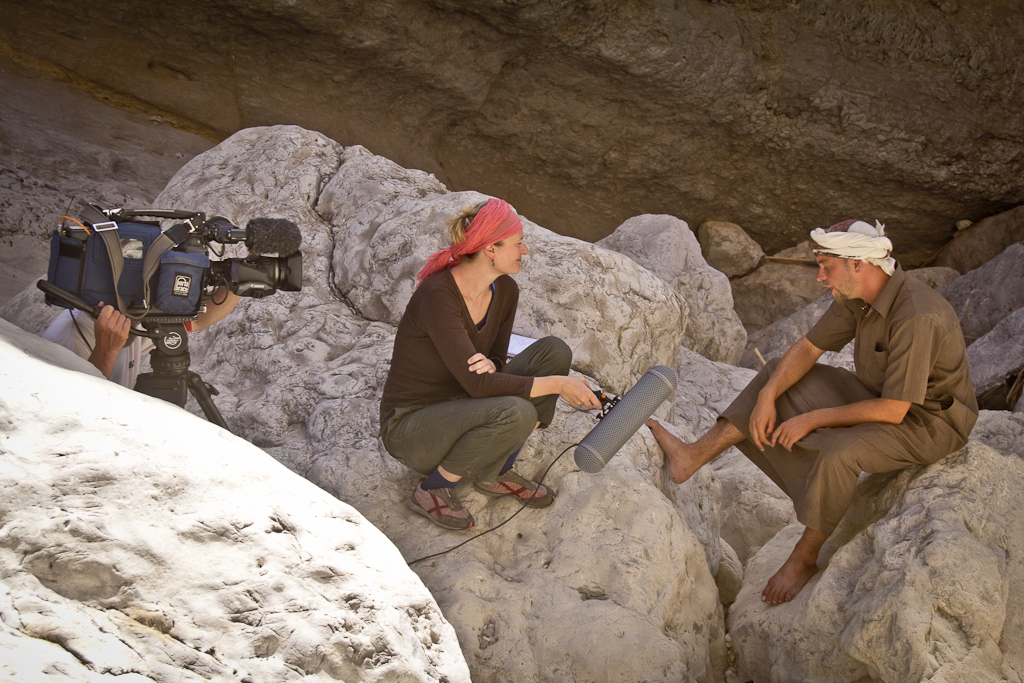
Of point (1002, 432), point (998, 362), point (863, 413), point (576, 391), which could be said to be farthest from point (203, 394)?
point (998, 362)

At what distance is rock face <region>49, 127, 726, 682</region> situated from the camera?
7.87 feet

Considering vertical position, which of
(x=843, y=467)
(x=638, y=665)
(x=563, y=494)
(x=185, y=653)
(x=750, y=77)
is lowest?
(x=638, y=665)

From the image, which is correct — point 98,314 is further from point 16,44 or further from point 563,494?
point 16,44

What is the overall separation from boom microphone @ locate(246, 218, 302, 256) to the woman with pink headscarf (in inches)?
18.6

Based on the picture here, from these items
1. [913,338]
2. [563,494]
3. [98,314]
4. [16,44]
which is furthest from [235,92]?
[913,338]

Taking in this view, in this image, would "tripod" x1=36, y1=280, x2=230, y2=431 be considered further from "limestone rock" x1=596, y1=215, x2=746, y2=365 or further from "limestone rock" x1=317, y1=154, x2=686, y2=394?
"limestone rock" x1=596, y1=215, x2=746, y2=365

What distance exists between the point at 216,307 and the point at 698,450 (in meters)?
1.91

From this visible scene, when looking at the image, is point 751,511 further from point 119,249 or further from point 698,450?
point 119,249

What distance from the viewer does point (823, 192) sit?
8008mm

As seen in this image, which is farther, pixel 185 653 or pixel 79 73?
pixel 79 73

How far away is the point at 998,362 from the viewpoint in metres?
4.69

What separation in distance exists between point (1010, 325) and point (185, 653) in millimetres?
5205

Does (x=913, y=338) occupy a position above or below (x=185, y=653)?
above

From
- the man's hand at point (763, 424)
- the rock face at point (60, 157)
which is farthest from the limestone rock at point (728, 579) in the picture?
the rock face at point (60, 157)
